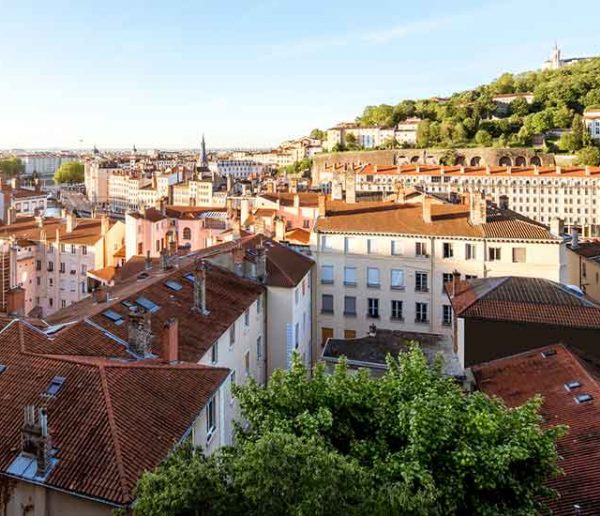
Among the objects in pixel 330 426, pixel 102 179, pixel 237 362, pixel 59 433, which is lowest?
pixel 237 362

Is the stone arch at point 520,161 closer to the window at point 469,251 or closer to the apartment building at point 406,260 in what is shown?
the apartment building at point 406,260

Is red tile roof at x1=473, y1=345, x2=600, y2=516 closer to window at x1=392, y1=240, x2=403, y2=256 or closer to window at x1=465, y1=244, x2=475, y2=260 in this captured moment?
window at x1=465, y1=244, x2=475, y2=260

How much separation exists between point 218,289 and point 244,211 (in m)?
27.4

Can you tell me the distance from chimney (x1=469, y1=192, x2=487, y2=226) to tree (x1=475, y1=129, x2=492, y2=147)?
8813 cm

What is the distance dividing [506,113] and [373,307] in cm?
11152

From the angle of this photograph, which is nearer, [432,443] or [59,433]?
[432,443]

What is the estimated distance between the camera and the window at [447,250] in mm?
33312

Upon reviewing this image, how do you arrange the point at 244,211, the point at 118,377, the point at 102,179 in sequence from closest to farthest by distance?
the point at 118,377 < the point at 244,211 < the point at 102,179

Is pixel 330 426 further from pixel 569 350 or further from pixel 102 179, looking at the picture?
pixel 102 179

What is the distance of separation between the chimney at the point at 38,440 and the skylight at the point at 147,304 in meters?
8.36

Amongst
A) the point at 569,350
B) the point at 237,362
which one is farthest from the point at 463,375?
the point at 237,362

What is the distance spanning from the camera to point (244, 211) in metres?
50.7

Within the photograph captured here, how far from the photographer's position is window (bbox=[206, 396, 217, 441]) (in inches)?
584

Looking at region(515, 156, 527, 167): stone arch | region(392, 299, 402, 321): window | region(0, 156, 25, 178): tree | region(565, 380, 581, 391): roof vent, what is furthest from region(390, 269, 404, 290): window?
region(0, 156, 25, 178): tree
